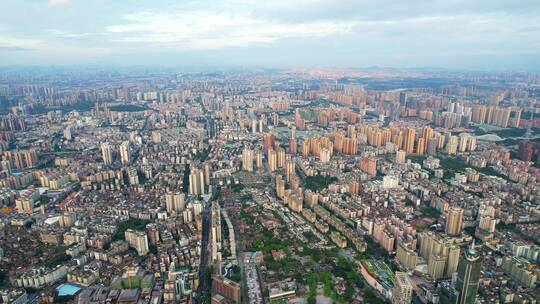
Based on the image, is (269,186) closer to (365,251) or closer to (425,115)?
(365,251)

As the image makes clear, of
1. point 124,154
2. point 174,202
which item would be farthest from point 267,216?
point 124,154

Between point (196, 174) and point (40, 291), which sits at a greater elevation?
point (196, 174)

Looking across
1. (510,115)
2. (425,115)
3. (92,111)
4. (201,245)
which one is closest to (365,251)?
(201,245)

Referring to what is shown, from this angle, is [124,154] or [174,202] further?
[124,154]

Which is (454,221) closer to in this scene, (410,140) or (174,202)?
(174,202)

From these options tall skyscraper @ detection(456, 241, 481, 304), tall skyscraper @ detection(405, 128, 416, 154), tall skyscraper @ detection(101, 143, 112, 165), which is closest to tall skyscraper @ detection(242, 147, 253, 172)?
tall skyscraper @ detection(101, 143, 112, 165)

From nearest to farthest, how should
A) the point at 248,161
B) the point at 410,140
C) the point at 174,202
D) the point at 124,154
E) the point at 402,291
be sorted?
1. the point at 402,291
2. the point at 174,202
3. the point at 248,161
4. the point at 124,154
5. the point at 410,140
